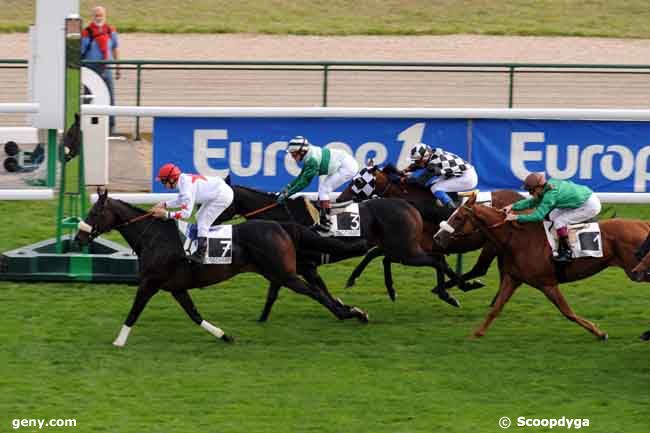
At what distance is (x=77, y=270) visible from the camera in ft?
52.9

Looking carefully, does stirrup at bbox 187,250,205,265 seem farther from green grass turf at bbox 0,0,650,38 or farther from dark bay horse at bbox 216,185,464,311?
green grass turf at bbox 0,0,650,38

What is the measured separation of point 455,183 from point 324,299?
7.76 ft

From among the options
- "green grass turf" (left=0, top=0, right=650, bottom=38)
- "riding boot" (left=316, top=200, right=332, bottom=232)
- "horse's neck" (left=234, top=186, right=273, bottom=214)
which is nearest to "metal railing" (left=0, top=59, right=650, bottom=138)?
"horse's neck" (left=234, top=186, right=273, bottom=214)

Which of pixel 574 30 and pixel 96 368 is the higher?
pixel 574 30

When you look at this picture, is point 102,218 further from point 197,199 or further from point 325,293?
point 325,293

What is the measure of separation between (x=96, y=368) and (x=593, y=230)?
4.74 metres

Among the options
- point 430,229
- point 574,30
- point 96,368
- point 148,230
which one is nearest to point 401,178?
point 430,229

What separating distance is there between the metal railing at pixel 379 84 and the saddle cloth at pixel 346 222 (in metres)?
5.41

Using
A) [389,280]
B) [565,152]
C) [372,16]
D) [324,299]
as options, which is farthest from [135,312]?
[372,16]

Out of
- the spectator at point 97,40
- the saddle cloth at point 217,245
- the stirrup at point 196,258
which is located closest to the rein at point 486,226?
the saddle cloth at point 217,245

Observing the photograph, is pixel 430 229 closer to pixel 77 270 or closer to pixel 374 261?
pixel 374 261

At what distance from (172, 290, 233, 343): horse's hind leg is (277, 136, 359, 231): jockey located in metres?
1.53

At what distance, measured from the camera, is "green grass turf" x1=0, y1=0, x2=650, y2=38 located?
94.8 feet

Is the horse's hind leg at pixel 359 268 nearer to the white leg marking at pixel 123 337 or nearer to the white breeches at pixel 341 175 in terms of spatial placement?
the white breeches at pixel 341 175
